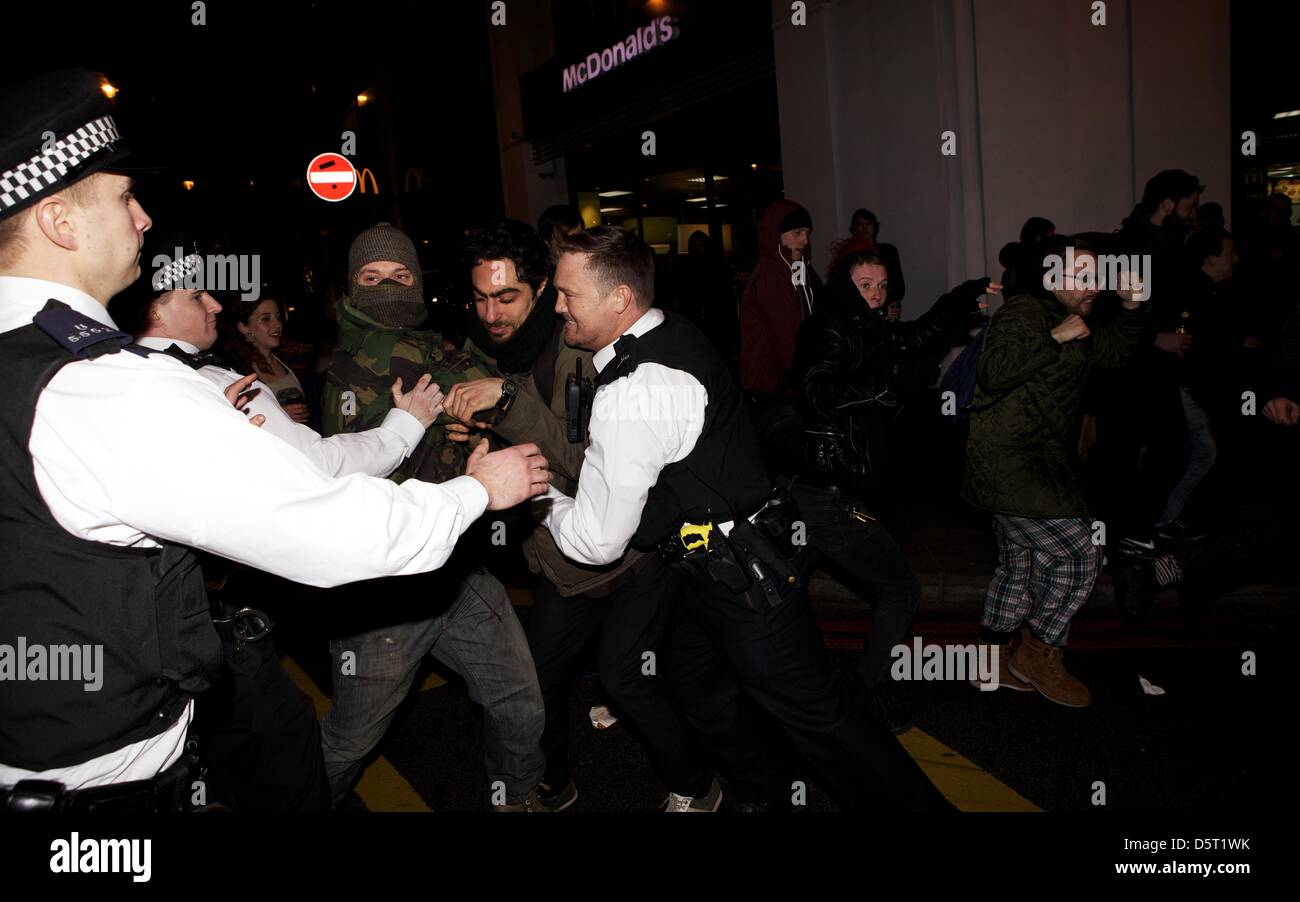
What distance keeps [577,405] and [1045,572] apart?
2.33 metres

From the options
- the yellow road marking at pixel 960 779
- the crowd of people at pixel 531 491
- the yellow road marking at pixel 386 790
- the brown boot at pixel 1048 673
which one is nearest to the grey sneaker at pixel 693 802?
the crowd of people at pixel 531 491

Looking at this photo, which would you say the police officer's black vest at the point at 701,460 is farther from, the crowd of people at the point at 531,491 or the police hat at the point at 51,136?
the police hat at the point at 51,136

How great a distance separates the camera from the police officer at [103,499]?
1.49 meters

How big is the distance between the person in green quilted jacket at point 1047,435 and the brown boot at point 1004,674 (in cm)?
2

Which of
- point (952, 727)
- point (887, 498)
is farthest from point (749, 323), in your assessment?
point (952, 727)

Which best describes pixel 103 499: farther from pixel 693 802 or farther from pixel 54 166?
pixel 693 802

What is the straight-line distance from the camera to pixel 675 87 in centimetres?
1087

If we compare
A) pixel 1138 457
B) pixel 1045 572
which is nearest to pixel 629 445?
pixel 1045 572

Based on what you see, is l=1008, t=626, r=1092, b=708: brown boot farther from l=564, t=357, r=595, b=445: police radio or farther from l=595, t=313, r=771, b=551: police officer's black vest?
l=564, t=357, r=595, b=445: police radio

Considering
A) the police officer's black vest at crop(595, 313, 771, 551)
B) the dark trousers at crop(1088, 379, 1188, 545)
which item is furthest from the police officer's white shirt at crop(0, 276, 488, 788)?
the dark trousers at crop(1088, 379, 1188, 545)

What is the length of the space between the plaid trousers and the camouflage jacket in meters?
2.45

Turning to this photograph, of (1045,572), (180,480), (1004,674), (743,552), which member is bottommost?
(1004,674)

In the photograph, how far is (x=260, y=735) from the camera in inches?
95.4

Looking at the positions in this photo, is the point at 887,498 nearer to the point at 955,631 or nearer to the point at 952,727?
the point at 955,631
